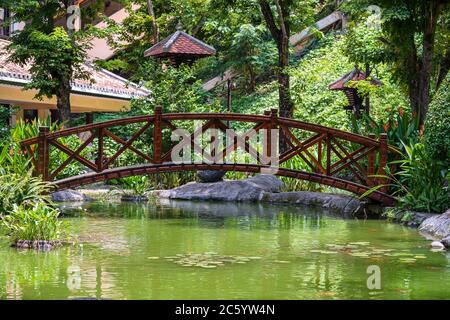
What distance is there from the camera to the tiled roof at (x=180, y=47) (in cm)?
2178

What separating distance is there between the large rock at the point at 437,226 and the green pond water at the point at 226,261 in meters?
0.26

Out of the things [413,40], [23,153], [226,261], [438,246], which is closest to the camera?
[226,261]

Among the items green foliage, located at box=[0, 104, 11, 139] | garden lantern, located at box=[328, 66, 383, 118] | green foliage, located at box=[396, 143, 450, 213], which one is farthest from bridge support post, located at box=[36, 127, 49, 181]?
garden lantern, located at box=[328, 66, 383, 118]

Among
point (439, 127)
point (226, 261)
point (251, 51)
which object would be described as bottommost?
point (226, 261)

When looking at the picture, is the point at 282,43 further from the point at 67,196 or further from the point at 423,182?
the point at 423,182

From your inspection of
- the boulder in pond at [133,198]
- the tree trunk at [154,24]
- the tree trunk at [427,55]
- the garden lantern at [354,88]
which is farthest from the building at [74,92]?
the tree trunk at [427,55]

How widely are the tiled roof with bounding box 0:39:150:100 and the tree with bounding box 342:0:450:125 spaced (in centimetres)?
739

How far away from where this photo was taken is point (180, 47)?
2191 centimetres

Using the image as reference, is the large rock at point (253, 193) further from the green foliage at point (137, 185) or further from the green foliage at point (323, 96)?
the green foliage at point (323, 96)

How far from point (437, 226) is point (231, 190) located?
6.97 metres

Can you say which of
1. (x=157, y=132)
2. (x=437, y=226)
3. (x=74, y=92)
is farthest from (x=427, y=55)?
(x=74, y=92)

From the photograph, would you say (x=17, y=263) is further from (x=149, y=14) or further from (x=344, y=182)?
(x=149, y=14)

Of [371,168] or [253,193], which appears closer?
[371,168]
